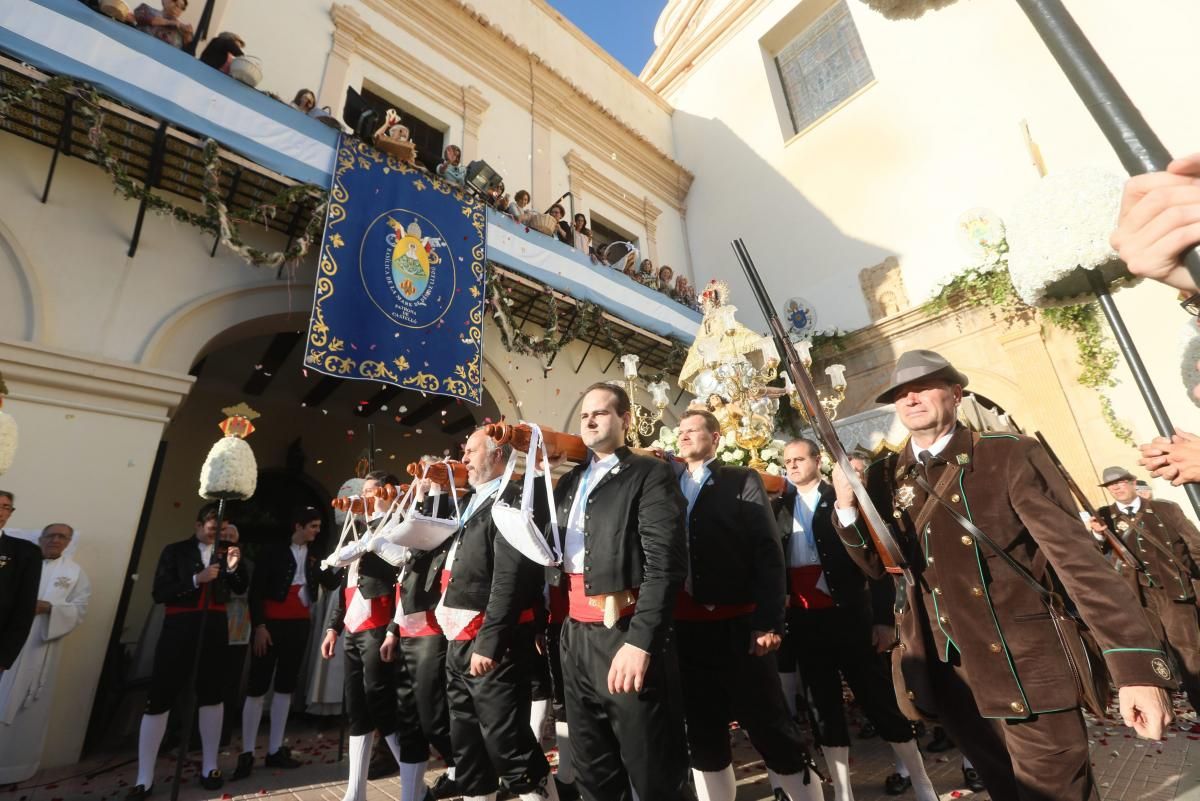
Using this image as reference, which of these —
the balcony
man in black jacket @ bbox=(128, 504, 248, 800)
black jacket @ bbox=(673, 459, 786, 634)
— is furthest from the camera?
the balcony

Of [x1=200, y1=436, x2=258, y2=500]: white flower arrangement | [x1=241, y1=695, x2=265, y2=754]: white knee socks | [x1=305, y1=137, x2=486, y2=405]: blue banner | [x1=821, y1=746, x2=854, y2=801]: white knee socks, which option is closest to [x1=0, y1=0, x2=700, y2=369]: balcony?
[x1=305, y1=137, x2=486, y2=405]: blue banner

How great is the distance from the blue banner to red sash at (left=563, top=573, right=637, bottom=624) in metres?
4.20

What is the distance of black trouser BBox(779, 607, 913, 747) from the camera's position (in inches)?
121

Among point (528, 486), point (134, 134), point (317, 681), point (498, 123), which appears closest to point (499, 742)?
point (528, 486)

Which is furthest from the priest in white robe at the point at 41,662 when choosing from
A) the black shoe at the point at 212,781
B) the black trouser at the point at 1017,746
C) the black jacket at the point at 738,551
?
the black trouser at the point at 1017,746

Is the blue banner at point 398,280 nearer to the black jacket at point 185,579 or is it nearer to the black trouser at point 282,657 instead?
the black jacket at point 185,579

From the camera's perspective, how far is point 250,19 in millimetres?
7773

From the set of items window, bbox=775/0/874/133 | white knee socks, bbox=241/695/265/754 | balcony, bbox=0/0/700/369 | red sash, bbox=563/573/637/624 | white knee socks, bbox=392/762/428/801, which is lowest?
white knee socks, bbox=392/762/428/801

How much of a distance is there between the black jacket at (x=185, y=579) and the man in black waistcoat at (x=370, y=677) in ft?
3.81

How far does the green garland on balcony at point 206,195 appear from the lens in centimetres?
465

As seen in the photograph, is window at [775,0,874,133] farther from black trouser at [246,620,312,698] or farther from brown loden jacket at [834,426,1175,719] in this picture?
black trouser at [246,620,312,698]

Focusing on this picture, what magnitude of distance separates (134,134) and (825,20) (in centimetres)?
1498

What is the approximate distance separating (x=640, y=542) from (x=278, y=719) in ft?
14.1

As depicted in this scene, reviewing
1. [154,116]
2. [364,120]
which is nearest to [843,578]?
[154,116]
